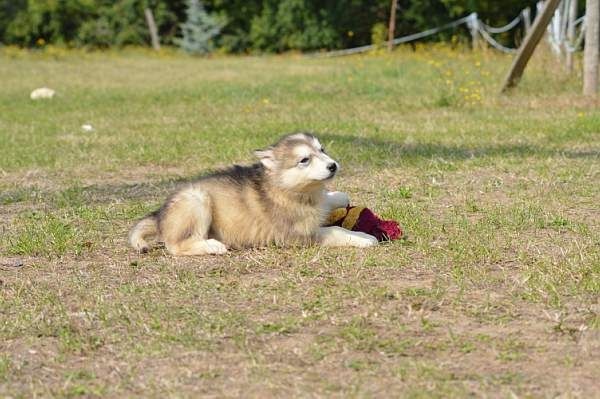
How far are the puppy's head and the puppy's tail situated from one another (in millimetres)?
801

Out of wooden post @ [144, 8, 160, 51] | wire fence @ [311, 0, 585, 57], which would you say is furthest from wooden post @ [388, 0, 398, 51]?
wooden post @ [144, 8, 160, 51]

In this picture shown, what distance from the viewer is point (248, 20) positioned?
119ft

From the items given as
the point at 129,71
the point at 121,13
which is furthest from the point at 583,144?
the point at 121,13

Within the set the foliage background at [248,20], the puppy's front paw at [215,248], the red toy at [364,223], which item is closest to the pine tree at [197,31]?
the foliage background at [248,20]

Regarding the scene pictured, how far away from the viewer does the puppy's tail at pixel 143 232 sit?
19.9 ft

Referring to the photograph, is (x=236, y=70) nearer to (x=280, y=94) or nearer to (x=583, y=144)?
(x=280, y=94)

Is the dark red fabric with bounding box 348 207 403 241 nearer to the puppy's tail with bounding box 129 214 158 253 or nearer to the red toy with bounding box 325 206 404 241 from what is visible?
the red toy with bounding box 325 206 404 241

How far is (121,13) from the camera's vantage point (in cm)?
3766

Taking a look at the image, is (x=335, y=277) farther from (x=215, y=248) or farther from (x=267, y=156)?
(x=267, y=156)

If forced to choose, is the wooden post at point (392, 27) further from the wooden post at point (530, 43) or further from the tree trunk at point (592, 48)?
the tree trunk at point (592, 48)

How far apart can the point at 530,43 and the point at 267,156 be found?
852 cm

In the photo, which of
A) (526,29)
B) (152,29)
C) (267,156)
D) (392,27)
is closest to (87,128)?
(267,156)

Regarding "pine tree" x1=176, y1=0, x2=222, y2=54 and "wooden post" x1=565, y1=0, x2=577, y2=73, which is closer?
"wooden post" x1=565, y1=0, x2=577, y2=73

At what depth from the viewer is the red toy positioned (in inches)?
242
